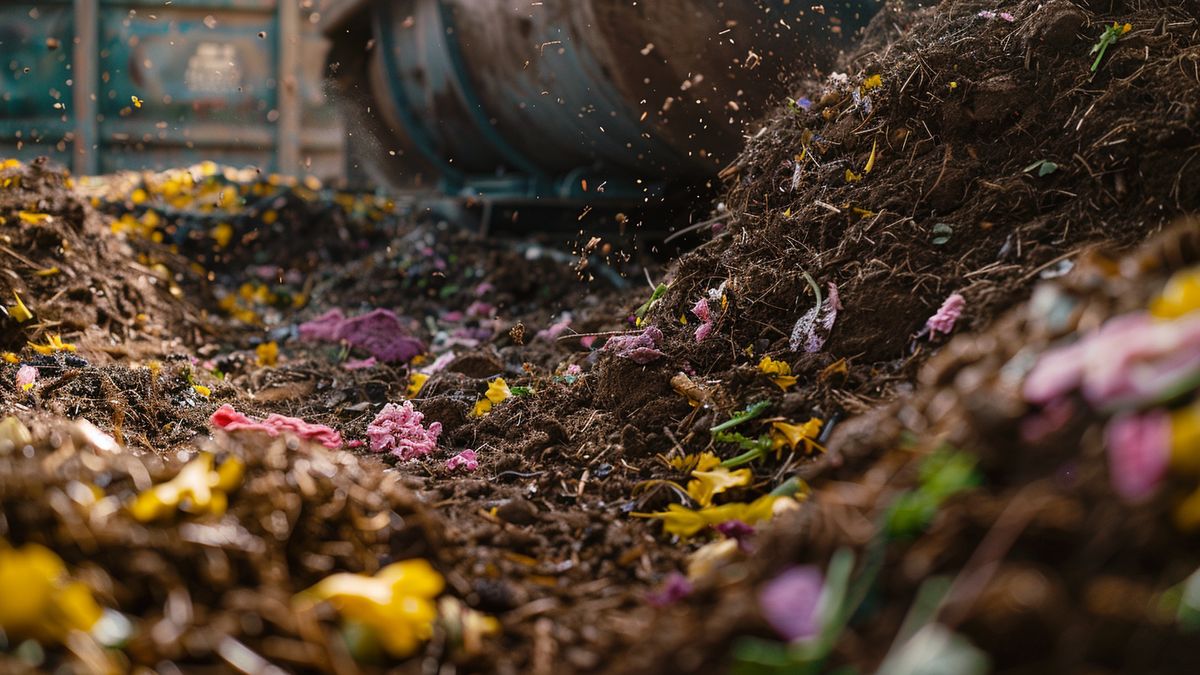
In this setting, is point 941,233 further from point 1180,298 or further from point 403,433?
point 403,433

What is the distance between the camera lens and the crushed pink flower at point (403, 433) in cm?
222

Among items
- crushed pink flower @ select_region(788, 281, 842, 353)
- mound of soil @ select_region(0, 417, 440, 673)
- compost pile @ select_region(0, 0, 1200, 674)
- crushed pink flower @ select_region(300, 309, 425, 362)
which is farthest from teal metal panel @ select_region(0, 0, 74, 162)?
crushed pink flower @ select_region(788, 281, 842, 353)

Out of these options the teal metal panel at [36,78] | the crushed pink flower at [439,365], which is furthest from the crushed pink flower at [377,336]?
the teal metal panel at [36,78]

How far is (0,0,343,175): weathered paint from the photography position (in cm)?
839

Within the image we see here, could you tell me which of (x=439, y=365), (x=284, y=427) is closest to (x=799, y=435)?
(x=284, y=427)

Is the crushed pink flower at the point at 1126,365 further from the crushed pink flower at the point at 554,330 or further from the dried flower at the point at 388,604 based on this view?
the crushed pink flower at the point at 554,330

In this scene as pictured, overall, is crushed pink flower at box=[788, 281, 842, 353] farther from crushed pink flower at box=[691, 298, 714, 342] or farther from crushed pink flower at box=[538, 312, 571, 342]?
crushed pink flower at box=[538, 312, 571, 342]

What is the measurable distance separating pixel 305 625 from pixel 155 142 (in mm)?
8945

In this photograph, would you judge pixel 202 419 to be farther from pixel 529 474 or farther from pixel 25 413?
pixel 529 474

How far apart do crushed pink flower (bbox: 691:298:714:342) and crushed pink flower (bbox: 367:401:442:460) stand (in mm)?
704

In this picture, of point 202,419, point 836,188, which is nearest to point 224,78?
point 202,419

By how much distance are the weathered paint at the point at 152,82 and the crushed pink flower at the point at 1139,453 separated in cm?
879

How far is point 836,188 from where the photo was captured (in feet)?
7.91

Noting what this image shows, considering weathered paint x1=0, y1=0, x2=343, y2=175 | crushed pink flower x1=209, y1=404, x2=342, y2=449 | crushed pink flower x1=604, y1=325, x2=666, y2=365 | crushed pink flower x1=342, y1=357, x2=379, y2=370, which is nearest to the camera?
crushed pink flower x1=209, y1=404, x2=342, y2=449
